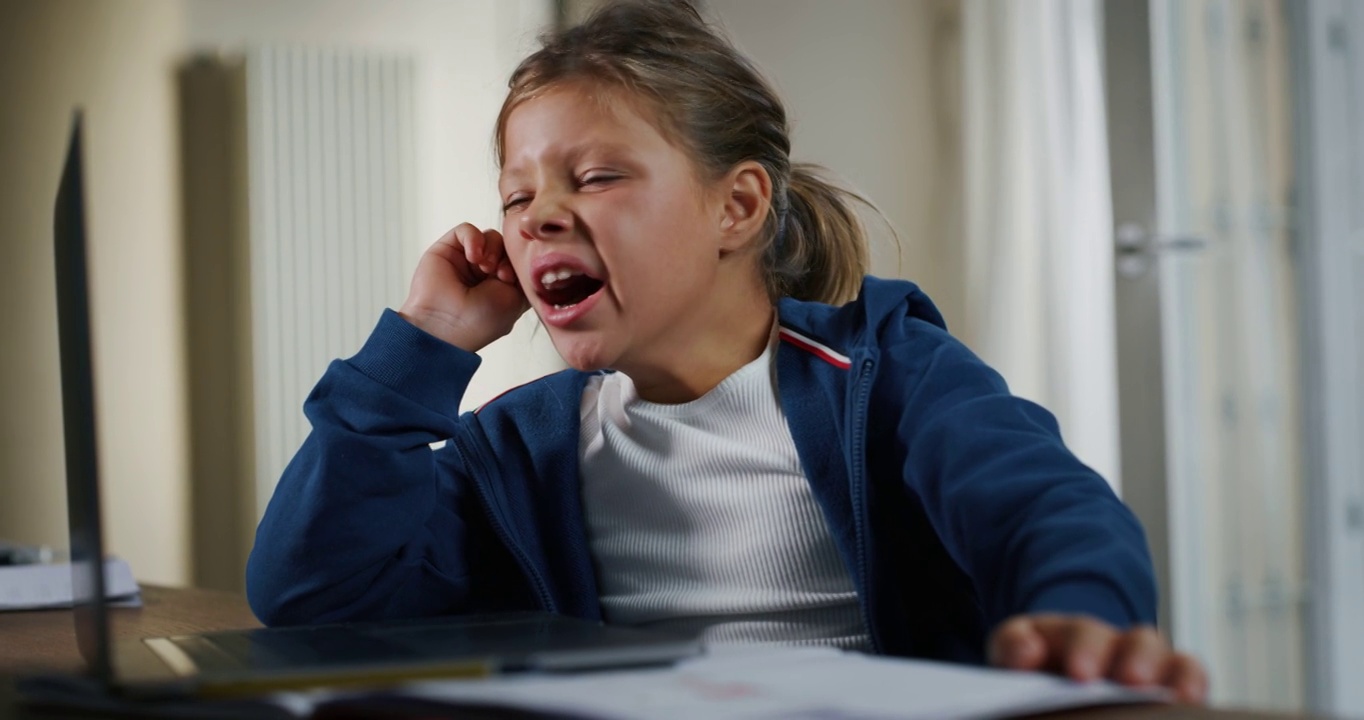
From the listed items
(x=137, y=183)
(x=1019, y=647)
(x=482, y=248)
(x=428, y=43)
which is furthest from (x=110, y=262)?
(x=1019, y=647)

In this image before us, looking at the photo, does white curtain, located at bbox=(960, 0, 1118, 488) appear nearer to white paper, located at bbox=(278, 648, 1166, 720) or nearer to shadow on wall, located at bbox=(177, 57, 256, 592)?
white paper, located at bbox=(278, 648, 1166, 720)

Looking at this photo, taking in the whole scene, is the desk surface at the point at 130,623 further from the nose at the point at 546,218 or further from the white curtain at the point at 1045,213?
the white curtain at the point at 1045,213

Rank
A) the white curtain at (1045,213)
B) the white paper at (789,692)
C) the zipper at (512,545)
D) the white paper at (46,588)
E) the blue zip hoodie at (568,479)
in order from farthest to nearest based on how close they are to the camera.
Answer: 1. the white curtain at (1045,213)
2. the white paper at (46,588)
3. the zipper at (512,545)
4. the blue zip hoodie at (568,479)
5. the white paper at (789,692)

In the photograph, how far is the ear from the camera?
1.24m

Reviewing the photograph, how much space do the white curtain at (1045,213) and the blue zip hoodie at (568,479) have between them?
149 centimetres

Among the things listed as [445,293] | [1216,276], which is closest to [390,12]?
[1216,276]

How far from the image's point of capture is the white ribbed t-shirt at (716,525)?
1051 millimetres

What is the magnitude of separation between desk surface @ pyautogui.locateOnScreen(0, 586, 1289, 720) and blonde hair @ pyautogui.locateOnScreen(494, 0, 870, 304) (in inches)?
19.6

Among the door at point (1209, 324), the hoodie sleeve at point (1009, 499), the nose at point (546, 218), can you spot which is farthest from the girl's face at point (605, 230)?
the door at point (1209, 324)

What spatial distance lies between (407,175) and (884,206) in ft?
5.34

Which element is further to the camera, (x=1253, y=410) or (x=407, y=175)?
(x=407, y=175)

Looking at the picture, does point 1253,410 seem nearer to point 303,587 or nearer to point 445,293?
point 445,293

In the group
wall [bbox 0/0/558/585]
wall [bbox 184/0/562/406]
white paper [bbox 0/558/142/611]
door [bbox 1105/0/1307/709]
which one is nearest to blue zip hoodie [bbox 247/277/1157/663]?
white paper [bbox 0/558/142/611]

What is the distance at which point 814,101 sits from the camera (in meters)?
2.89
